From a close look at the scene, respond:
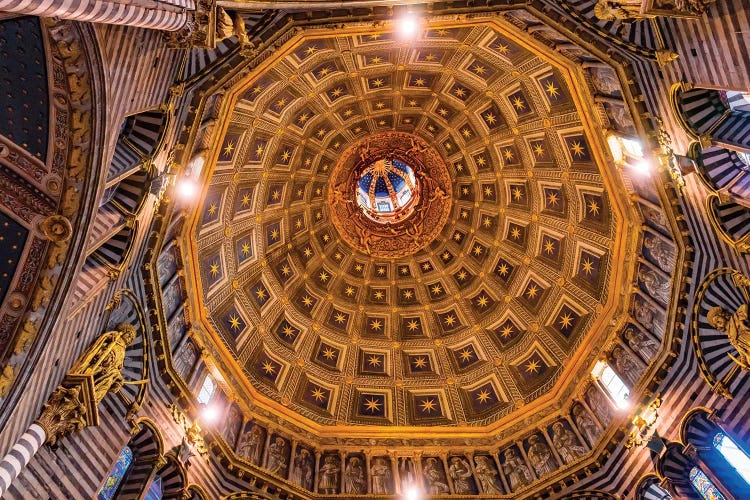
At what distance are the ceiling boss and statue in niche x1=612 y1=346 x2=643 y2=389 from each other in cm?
1304

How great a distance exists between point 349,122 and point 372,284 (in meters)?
9.81

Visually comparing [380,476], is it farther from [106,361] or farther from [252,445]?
[106,361]

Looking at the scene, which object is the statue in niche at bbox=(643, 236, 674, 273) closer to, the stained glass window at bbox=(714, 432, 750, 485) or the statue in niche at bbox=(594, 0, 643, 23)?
the stained glass window at bbox=(714, 432, 750, 485)

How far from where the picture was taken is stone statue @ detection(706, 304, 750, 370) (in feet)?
47.5

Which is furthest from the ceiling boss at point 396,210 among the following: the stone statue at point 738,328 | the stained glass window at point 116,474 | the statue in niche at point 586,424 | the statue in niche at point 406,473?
the stained glass window at point 116,474

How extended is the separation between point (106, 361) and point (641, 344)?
19.6 m

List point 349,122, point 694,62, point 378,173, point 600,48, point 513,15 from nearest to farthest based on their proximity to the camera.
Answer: point 694,62
point 600,48
point 513,15
point 349,122
point 378,173

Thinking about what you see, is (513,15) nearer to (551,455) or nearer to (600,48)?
(600,48)

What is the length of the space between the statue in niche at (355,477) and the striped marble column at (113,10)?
18.6 metres

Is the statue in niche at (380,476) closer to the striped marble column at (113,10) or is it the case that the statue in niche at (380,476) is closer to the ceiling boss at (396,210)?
the ceiling boss at (396,210)

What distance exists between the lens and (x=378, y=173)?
34.4m

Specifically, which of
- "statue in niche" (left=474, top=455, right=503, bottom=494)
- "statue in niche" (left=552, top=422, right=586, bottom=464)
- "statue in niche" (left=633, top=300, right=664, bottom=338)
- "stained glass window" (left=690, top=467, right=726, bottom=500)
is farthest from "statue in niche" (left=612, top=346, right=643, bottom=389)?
"statue in niche" (left=474, top=455, right=503, bottom=494)

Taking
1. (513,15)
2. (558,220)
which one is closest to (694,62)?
(513,15)

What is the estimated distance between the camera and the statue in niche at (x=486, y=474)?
71.9ft
